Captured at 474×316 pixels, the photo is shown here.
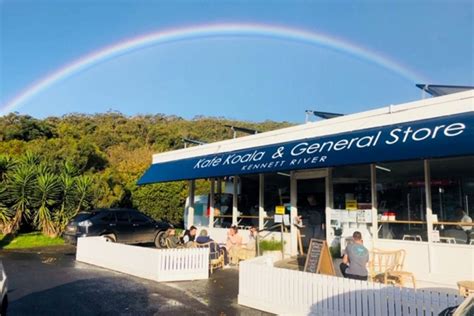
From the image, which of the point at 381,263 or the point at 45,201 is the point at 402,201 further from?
the point at 45,201

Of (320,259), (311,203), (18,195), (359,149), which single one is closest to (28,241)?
(18,195)

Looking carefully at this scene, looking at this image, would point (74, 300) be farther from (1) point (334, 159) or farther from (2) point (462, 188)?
(2) point (462, 188)

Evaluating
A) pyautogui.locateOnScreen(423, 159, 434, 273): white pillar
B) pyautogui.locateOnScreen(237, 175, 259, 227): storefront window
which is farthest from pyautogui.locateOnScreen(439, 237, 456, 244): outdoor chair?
pyautogui.locateOnScreen(237, 175, 259, 227): storefront window

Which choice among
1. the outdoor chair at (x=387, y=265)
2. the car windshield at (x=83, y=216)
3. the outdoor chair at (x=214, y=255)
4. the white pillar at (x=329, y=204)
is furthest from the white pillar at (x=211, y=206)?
the outdoor chair at (x=387, y=265)

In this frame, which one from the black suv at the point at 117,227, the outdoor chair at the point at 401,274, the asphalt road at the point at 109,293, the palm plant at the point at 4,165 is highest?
the palm plant at the point at 4,165

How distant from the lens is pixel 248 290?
304 inches

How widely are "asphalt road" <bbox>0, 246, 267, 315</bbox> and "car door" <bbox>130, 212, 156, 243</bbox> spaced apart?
408cm

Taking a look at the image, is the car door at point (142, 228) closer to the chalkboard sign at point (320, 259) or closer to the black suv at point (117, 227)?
the black suv at point (117, 227)

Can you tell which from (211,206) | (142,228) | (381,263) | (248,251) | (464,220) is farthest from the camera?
(142,228)

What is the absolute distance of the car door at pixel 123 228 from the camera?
15812mm

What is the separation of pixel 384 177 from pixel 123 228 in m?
10.3

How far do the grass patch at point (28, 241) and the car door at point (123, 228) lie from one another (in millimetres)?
4928

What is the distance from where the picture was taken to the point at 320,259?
27.3ft

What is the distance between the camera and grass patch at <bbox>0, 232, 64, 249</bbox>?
17938mm
